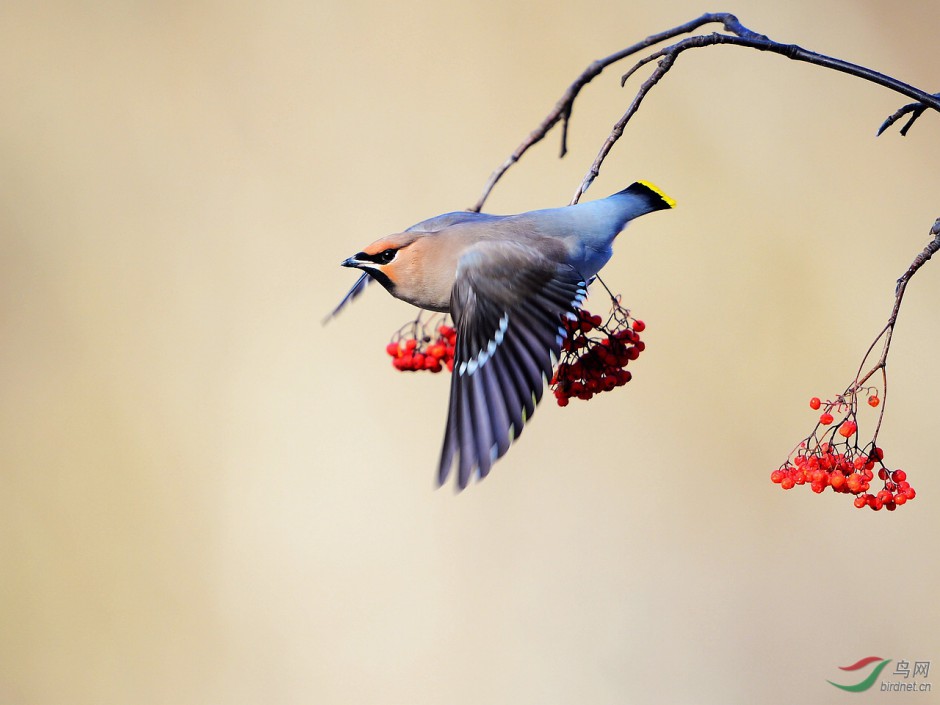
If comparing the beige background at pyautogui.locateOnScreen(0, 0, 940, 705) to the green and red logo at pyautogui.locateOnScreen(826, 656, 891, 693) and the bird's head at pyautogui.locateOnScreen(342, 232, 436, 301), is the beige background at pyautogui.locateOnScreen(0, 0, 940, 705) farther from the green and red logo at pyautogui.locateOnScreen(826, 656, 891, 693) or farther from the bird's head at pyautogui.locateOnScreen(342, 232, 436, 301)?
the bird's head at pyautogui.locateOnScreen(342, 232, 436, 301)

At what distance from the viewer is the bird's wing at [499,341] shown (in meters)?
1.43

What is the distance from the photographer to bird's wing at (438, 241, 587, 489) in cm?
143

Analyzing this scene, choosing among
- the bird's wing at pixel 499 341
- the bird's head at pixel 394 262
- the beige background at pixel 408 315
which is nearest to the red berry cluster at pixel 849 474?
the bird's wing at pixel 499 341

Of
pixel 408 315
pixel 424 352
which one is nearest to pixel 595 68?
pixel 424 352

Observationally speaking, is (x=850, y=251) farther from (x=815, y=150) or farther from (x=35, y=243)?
(x=35, y=243)

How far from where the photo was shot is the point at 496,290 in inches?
66.3

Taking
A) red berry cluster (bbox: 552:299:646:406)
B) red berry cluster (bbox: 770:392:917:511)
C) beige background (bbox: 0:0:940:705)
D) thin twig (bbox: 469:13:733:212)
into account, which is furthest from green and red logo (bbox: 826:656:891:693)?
thin twig (bbox: 469:13:733:212)

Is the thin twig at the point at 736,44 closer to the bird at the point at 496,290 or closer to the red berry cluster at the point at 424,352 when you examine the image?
the bird at the point at 496,290

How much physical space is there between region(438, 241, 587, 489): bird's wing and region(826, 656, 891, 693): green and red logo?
2.46 m

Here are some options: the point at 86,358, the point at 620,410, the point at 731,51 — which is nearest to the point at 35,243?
the point at 86,358

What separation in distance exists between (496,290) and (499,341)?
0.35 feet

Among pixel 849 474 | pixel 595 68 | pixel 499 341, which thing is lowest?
pixel 849 474

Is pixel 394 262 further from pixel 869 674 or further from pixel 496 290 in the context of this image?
pixel 869 674

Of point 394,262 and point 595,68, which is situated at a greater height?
point 595,68
